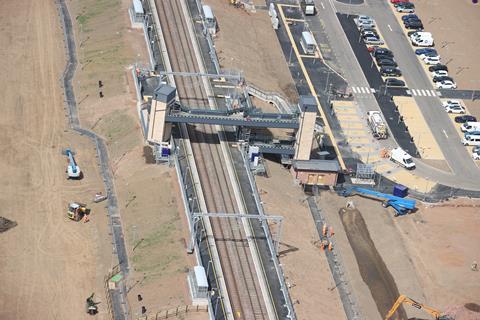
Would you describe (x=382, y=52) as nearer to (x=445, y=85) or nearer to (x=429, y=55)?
(x=429, y=55)

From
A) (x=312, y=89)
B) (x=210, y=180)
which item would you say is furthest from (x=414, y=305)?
(x=312, y=89)

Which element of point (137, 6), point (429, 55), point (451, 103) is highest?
point (137, 6)

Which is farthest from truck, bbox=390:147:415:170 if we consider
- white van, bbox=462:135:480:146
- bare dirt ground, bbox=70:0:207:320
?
bare dirt ground, bbox=70:0:207:320

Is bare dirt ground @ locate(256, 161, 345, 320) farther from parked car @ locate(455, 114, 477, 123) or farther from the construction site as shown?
parked car @ locate(455, 114, 477, 123)

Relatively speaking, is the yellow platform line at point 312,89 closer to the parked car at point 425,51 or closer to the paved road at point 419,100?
the paved road at point 419,100

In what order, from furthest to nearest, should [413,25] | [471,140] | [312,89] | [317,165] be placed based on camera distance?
[413,25], [312,89], [471,140], [317,165]

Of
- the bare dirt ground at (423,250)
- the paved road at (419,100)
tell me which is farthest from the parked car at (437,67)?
the bare dirt ground at (423,250)

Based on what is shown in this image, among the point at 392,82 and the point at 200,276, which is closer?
the point at 200,276
